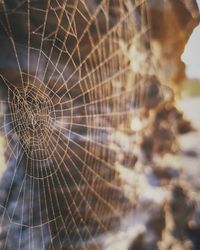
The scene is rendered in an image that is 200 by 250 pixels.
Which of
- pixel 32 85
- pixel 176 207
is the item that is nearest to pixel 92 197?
pixel 176 207

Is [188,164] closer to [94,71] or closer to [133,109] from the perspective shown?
[133,109]

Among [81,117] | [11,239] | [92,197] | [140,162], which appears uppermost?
[81,117]

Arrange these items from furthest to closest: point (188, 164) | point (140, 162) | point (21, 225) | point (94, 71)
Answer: point (21, 225) < point (94, 71) < point (140, 162) < point (188, 164)

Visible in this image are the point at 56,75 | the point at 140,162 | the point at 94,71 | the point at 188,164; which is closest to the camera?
the point at 188,164

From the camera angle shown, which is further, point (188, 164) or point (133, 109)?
point (133, 109)

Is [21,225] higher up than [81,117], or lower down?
lower down

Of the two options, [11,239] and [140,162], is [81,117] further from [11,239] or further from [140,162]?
[11,239]
